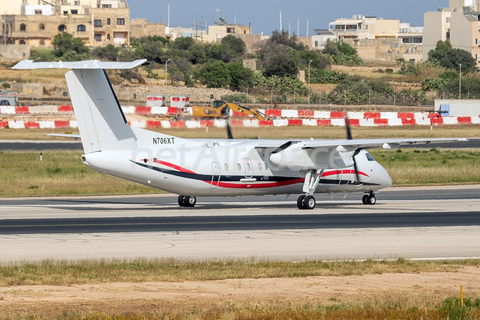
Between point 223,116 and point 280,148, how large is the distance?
3.36m

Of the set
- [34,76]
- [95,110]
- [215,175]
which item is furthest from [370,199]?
[34,76]

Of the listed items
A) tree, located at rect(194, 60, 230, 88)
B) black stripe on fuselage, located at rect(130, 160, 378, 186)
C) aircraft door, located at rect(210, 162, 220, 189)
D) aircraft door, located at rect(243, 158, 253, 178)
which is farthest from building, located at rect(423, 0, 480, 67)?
aircraft door, located at rect(210, 162, 220, 189)

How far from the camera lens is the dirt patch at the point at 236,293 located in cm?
1349

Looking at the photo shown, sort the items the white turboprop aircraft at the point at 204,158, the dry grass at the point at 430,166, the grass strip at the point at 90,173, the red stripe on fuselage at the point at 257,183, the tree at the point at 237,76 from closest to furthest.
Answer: the white turboprop aircraft at the point at 204,158 → the red stripe on fuselage at the point at 257,183 → the grass strip at the point at 90,173 → the dry grass at the point at 430,166 → the tree at the point at 237,76

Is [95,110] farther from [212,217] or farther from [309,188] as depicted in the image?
[309,188]

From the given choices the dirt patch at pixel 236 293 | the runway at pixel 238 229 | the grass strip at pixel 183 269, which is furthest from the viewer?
the runway at pixel 238 229

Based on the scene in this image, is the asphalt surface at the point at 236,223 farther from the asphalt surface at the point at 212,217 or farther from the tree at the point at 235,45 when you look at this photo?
the tree at the point at 235,45

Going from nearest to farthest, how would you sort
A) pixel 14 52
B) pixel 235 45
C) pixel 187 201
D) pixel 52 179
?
pixel 187 201 < pixel 52 179 < pixel 14 52 < pixel 235 45

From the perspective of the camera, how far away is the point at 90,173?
4403 cm

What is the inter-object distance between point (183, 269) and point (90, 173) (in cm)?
2818

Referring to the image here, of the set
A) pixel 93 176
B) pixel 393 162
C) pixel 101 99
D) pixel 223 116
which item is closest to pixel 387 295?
pixel 101 99

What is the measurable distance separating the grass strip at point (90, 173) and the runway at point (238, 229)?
4120mm

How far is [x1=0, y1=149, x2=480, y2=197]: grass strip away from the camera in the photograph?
39219 millimetres

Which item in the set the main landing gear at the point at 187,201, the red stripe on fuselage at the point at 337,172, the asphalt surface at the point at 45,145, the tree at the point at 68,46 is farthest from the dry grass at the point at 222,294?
the tree at the point at 68,46
